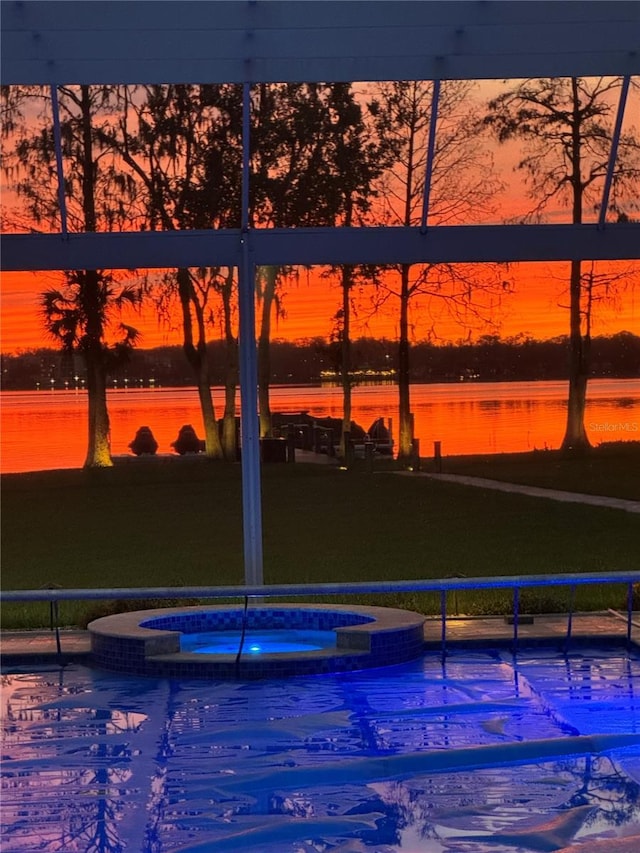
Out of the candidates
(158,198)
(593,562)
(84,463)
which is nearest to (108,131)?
(158,198)

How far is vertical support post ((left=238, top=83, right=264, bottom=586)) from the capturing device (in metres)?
7.80

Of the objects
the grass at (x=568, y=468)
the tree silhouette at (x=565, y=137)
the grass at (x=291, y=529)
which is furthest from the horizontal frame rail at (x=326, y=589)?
the grass at (x=568, y=468)

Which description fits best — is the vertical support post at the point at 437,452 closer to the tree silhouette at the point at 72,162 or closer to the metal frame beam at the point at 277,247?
the tree silhouette at the point at 72,162

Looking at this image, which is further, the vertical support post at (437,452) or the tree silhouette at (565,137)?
the vertical support post at (437,452)

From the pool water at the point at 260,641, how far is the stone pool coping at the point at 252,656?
0.38ft

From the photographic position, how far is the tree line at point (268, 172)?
2717 cm

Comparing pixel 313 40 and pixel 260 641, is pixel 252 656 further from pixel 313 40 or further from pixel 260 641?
pixel 313 40

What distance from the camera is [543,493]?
105 feet

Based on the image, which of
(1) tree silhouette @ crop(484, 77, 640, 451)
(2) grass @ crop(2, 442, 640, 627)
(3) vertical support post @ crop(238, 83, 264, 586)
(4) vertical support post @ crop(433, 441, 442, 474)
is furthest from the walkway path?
(3) vertical support post @ crop(238, 83, 264, 586)

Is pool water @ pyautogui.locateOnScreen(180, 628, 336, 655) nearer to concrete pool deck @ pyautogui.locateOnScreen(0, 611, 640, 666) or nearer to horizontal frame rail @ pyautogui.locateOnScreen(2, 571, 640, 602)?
concrete pool deck @ pyautogui.locateOnScreen(0, 611, 640, 666)

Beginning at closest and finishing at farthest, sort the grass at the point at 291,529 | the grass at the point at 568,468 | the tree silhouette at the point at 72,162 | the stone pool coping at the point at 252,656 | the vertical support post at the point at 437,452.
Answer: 1. the stone pool coping at the point at 252,656
2. the grass at the point at 291,529
3. the tree silhouette at the point at 72,162
4. the vertical support post at the point at 437,452
5. the grass at the point at 568,468

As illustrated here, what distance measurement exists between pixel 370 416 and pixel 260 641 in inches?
1220

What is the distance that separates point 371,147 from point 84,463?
38.8 ft

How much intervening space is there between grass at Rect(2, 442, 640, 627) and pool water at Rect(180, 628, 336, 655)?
7.56m
